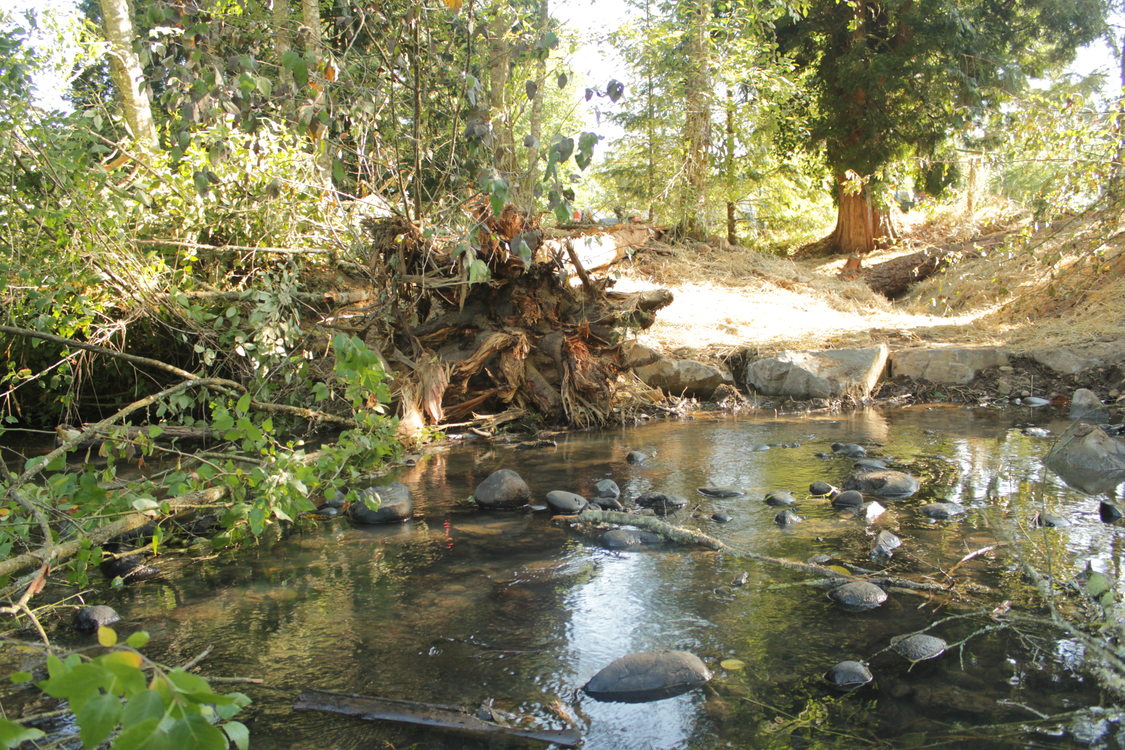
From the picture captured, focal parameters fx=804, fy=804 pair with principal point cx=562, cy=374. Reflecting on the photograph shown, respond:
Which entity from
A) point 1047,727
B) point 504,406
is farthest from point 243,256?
point 1047,727

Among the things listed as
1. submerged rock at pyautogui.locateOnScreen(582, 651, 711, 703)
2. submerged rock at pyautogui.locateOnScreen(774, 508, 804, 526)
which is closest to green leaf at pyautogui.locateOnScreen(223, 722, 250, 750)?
submerged rock at pyautogui.locateOnScreen(582, 651, 711, 703)

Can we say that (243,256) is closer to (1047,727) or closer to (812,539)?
(812,539)

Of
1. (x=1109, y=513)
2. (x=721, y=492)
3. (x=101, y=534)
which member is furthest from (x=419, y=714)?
(x=1109, y=513)

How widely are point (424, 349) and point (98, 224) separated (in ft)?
9.93

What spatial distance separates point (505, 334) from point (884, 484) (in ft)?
13.3

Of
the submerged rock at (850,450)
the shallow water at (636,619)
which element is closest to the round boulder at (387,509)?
the shallow water at (636,619)

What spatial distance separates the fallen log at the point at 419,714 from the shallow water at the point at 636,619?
51 mm

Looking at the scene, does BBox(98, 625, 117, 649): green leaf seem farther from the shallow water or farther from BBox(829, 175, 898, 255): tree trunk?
BBox(829, 175, 898, 255): tree trunk

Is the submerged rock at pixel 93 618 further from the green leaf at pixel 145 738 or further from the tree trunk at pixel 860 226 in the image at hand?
the tree trunk at pixel 860 226

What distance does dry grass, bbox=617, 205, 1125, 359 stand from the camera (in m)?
9.88

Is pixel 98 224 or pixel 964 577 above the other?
pixel 98 224

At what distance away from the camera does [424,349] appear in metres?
8.10

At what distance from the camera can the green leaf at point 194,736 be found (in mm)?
1240

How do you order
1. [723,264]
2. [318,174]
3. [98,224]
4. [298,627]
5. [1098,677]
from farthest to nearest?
1. [723,264]
2. [318,174]
3. [98,224]
4. [298,627]
5. [1098,677]
